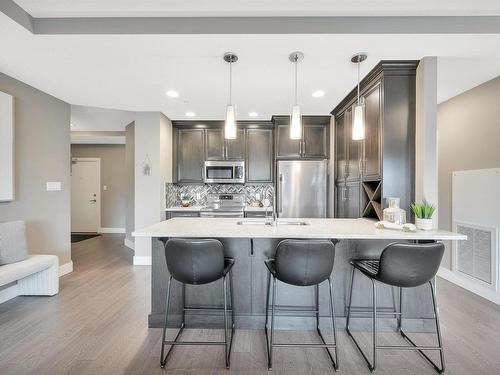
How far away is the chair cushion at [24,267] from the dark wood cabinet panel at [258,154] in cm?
301

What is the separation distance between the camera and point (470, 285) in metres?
3.05

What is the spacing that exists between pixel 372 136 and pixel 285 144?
1.84 m

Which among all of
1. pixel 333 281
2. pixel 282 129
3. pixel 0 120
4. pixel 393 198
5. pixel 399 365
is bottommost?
pixel 399 365

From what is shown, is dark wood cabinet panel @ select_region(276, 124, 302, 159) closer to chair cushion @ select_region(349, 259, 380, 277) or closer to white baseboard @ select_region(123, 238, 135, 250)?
Answer: chair cushion @ select_region(349, 259, 380, 277)

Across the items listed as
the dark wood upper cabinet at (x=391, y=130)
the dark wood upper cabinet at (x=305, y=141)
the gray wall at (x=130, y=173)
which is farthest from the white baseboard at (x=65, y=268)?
the dark wood upper cabinet at (x=391, y=130)

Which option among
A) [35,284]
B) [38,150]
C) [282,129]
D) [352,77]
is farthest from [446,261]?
[38,150]

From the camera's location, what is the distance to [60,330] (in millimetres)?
2201

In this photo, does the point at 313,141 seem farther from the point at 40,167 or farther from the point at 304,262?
the point at 40,167

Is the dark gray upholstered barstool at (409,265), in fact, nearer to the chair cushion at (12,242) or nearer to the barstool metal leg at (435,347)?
the barstool metal leg at (435,347)

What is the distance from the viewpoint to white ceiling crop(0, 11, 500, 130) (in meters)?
2.01

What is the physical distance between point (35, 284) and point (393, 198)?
3925 millimetres

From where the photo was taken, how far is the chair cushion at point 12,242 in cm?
252

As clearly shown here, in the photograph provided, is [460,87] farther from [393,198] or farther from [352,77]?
[393,198]

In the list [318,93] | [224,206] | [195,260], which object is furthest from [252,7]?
[224,206]
